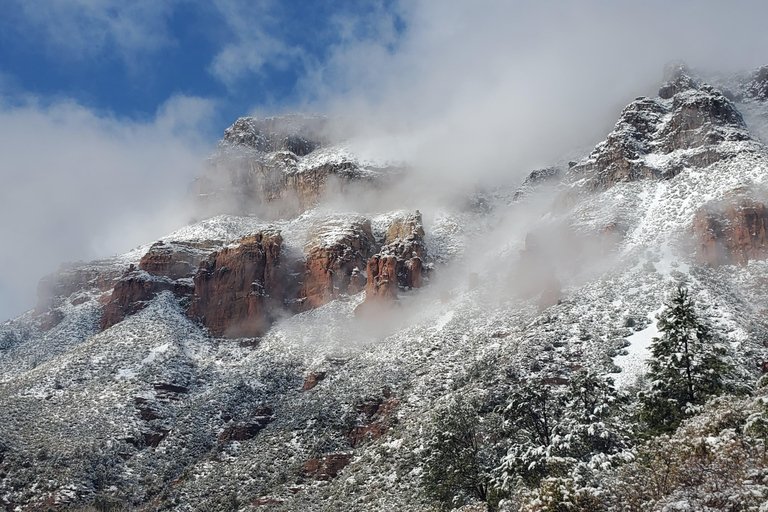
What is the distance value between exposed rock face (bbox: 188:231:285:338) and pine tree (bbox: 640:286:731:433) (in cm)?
7578

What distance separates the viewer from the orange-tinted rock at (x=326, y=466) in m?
54.8

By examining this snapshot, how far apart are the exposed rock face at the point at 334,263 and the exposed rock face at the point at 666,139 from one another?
1678 inches

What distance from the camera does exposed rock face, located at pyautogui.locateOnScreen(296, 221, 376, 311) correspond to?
10331 cm

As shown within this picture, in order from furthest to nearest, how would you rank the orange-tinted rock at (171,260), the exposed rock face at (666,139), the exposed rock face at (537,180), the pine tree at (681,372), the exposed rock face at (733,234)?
the exposed rock face at (537,180) → the orange-tinted rock at (171,260) → the exposed rock face at (666,139) → the exposed rock face at (733,234) → the pine tree at (681,372)

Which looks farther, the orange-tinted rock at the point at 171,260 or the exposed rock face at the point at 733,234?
the orange-tinted rock at the point at 171,260

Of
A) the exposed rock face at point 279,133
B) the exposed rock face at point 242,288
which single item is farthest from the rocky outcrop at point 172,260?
the exposed rock face at point 279,133

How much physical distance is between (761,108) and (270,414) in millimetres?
107977

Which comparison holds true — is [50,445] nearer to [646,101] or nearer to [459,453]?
[459,453]

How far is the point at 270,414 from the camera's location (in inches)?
2768

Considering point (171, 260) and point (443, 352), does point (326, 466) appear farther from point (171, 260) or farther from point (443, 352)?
point (171, 260)

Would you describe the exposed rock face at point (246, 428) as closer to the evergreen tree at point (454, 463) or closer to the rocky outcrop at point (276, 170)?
the evergreen tree at point (454, 463)

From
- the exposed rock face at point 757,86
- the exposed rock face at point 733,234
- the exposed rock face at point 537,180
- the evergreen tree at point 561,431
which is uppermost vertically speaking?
the exposed rock face at point 757,86

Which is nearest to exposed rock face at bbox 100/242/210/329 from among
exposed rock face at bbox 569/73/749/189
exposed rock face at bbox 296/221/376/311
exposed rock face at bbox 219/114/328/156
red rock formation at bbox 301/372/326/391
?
exposed rock face at bbox 296/221/376/311

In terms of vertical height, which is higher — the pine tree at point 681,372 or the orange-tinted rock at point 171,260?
the orange-tinted rock at point 171,260
